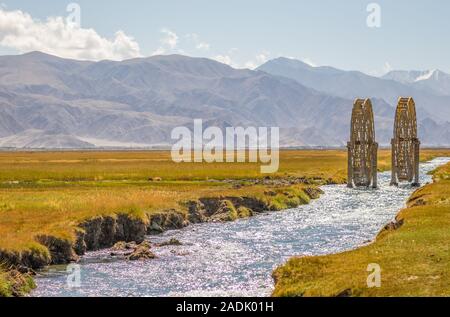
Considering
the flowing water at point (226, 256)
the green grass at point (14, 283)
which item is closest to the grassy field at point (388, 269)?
the flowing water at point (226, 256)

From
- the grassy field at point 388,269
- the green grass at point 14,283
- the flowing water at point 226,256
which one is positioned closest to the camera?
the grassy field at point 388,269

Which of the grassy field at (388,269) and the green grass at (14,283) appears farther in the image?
the green grass at (14,283)

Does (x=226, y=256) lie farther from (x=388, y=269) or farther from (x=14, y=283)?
(x=388, y=269)

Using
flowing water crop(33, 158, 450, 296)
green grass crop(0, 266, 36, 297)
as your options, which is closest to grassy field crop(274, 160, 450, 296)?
flowing water crop(33, 158, 450, 296)

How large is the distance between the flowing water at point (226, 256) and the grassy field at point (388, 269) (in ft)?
8.12

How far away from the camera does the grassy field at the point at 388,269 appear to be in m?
28.4

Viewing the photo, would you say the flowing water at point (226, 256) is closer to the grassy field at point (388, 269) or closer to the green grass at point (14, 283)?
the green grass at point (14, 283)

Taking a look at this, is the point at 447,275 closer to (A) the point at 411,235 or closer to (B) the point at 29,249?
(A) the point at 411,235

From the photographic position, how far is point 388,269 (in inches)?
1271

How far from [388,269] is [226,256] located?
16967mm

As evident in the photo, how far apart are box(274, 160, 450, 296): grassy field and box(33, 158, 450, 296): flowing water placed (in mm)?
2476

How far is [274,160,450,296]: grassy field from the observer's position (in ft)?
93.2

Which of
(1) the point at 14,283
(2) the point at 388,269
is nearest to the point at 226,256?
(1) the point at 14,283

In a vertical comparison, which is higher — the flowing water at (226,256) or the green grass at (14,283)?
the green grass at (14,283)
